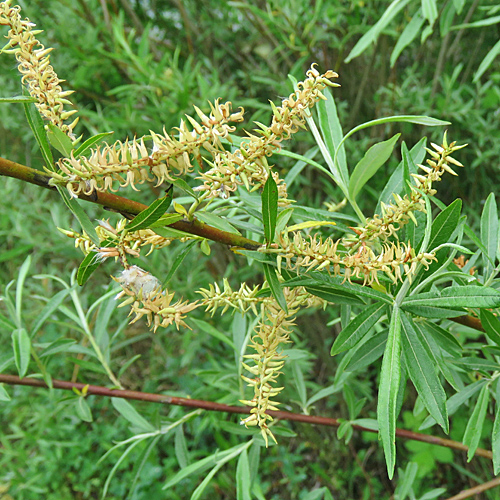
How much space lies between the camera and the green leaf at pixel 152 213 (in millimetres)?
330

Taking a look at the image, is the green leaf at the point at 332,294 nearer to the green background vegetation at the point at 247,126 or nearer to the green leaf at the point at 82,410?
the green background vegetation at the point at 247,126

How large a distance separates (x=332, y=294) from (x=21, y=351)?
0.51 metres

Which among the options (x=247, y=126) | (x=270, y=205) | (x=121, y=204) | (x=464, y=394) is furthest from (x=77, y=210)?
(x=247, y=126)

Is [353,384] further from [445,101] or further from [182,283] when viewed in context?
[445,101]

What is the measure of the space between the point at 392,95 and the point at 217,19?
0.75m

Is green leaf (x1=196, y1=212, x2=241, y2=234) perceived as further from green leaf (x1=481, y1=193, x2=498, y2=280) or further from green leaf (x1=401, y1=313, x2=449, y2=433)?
green leaf (x1=481, y1=193, x2=498, y2=280)

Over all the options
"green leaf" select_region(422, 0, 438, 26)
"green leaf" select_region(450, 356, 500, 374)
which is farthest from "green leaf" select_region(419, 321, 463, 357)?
"green leaf" select_region(422, 0, 438, 26)

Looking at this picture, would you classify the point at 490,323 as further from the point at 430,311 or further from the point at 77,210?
the point at 77,210

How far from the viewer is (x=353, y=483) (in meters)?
1.80

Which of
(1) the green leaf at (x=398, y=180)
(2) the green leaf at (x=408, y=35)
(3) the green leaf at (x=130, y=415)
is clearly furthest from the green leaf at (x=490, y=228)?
(3) the green leaf at (x=130, y=415)

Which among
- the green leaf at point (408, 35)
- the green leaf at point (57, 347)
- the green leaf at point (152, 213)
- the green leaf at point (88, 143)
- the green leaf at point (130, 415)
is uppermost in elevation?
the green leaf at point (88, 143)

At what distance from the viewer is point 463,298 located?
0.40m

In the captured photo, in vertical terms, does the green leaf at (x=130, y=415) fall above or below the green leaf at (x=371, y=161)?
below

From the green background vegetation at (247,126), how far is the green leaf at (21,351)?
168 mm
